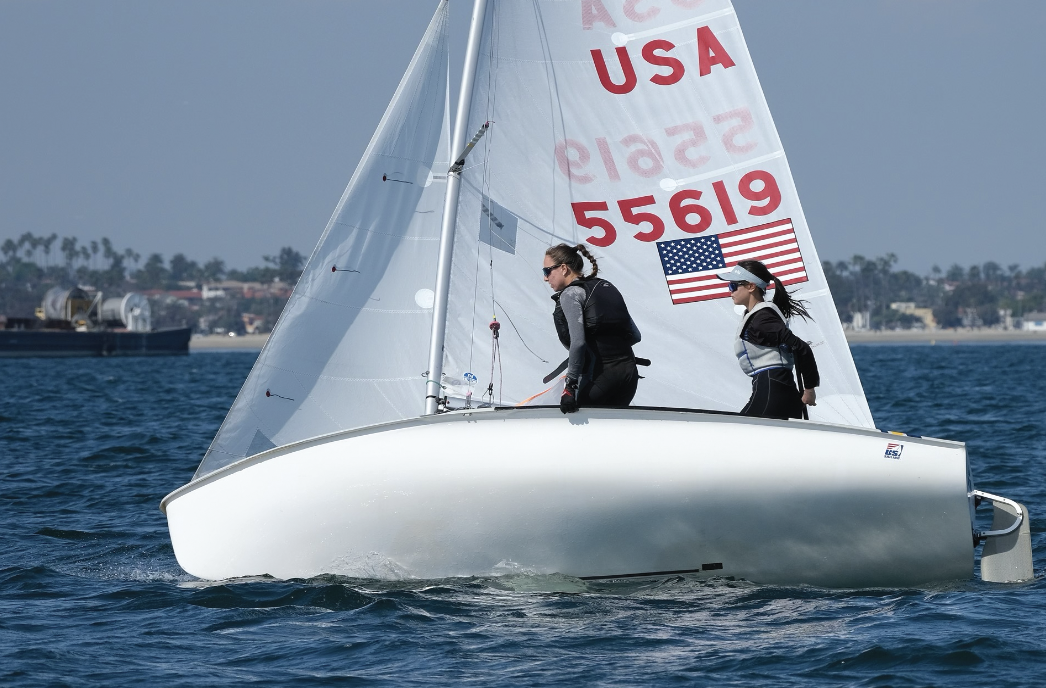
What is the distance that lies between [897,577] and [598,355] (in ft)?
6.08

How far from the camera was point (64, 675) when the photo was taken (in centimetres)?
518

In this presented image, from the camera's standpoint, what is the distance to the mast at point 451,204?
7324 mm

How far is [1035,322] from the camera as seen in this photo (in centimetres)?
17150

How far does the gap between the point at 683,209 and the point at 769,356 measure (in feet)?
4.86

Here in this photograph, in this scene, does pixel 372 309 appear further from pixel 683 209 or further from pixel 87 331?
pixel 87 331

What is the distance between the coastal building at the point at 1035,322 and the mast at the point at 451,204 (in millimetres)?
175483

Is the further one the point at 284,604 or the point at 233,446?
the point at 233,446

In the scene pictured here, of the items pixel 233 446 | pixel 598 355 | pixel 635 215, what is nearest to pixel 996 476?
pixel 635 215

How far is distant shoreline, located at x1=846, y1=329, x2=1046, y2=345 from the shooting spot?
496 ft

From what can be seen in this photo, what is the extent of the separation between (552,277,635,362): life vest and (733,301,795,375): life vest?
58 cm

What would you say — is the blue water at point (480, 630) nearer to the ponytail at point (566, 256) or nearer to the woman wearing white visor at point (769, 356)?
the woman wearing white visor at point (769, 356)

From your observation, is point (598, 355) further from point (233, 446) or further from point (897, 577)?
point (233, 446)

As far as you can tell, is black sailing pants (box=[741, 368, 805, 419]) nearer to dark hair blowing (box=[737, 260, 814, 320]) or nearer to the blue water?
dark hair blowing (box=[737, 260, 814, 320])

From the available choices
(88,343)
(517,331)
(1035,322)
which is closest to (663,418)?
(517,331)
